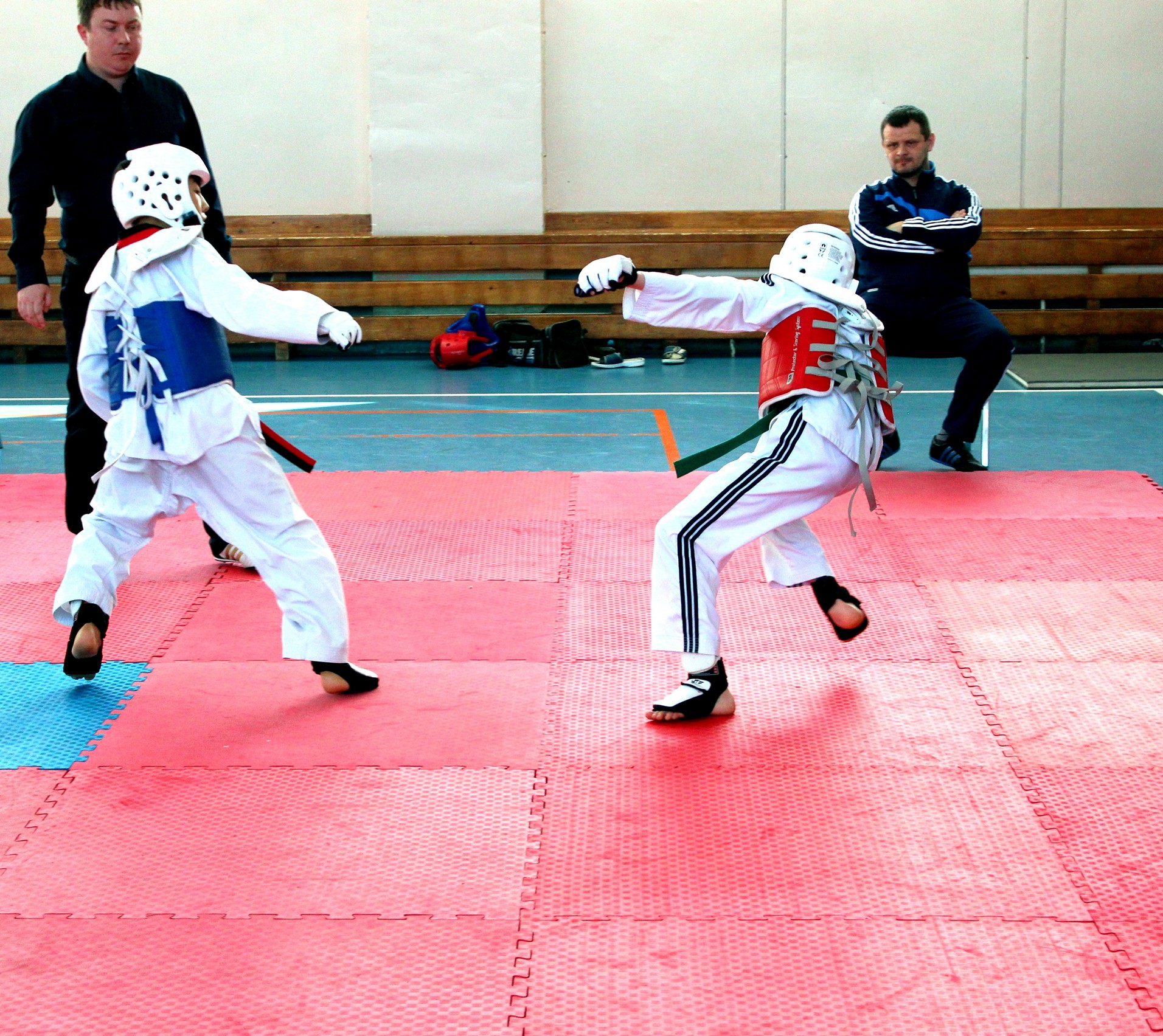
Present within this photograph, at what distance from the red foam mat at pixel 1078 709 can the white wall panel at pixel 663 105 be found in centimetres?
857

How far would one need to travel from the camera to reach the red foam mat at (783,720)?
10.8 ft

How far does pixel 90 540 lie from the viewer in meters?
3.66

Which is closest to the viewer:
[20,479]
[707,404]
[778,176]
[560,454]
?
[20,479]

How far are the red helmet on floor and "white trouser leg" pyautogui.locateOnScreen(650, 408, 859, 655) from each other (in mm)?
6799

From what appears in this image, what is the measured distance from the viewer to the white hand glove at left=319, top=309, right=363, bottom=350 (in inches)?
123

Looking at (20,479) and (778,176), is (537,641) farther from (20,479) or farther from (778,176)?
(778,176)

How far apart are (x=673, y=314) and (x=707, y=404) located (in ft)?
15.9

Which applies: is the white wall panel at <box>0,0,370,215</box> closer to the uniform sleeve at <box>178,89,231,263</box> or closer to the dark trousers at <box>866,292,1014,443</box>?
the dark trousers at <box>866,292,1014,443</box>

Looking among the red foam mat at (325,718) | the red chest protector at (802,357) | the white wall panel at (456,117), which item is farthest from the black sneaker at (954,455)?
the white wall panel at (456,117)

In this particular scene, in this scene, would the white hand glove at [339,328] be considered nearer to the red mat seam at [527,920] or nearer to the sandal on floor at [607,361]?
Result: the red mat seam at [527,920]

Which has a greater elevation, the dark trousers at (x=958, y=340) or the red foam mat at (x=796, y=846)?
the dark trousers at (x=958, y=340)

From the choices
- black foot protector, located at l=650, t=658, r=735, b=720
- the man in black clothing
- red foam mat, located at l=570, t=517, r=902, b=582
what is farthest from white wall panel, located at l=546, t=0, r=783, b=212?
black foot protector, located at l=650, t=658, r=735, b=720

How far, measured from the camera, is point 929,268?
6488mm

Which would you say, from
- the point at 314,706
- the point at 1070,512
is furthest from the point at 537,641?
the point at 1070,512
